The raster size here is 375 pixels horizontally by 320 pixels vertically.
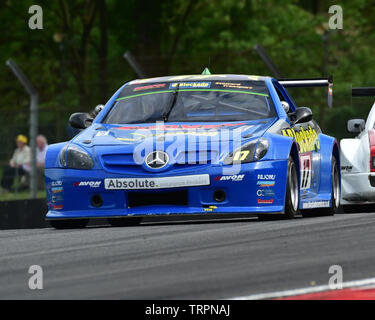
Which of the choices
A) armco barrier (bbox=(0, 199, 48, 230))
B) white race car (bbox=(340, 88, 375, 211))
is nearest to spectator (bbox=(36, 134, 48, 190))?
armco barrier (bbox=(0, 199, 48, 230))

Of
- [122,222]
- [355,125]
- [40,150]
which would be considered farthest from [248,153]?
[40,150]

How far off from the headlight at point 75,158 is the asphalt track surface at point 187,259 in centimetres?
56

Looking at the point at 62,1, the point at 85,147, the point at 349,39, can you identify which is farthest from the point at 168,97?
the point at 349,39

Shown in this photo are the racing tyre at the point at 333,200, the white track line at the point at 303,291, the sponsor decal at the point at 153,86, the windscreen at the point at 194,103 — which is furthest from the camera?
the racing tyre at the point at 333,200

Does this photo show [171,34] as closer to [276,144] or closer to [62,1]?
[62,1]

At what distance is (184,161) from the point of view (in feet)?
31.1

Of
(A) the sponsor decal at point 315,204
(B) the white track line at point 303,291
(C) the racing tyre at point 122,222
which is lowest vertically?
(B) the white track line at point 303,291

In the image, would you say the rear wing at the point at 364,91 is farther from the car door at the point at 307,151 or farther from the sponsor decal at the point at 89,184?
the sponsor decal at the point at 89,184

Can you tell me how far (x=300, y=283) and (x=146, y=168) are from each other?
3.76 metres

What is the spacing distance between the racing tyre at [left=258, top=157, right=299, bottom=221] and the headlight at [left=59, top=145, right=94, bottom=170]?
5.13ft

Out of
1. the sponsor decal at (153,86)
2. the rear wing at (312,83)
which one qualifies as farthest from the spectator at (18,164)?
the sponsor decal at (153,86)

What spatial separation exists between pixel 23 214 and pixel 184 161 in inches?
173

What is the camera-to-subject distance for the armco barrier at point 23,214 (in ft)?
42.9

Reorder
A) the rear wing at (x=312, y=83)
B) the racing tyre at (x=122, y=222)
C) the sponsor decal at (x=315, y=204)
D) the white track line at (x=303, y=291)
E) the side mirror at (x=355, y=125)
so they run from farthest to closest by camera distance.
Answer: the side mirror at (x=355, y=125), the rear wing at (x=312, y=83), the racing tyre at (x=122, y=222), the sponsor decal at (x=315, y=204), the white track line at (x=303, y=291)
